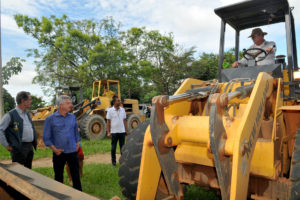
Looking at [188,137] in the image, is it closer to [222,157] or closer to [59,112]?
[222,157]

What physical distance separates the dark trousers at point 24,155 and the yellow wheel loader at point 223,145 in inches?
70.7

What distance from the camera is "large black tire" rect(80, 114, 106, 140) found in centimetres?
1095

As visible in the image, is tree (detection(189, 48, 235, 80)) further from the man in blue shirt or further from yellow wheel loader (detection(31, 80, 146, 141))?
the man in blue shirt

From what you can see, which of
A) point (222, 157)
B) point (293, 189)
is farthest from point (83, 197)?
point (293, 189)

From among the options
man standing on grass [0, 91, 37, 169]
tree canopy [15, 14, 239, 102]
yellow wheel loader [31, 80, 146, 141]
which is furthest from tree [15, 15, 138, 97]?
man standing on grass [0, 91, 37, 169]

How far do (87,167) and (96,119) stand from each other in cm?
526

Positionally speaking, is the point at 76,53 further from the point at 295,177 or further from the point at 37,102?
the point at 295,177

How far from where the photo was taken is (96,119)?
1132 centimetres

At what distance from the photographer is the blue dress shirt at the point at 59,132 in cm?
374

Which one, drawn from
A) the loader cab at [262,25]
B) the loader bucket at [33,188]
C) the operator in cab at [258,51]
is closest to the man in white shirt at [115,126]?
the loader cab at [262,25]

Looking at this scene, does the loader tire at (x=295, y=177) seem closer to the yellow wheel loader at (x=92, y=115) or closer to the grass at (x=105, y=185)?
the grass at (x=105, y=185)

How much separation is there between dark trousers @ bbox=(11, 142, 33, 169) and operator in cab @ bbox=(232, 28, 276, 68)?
11.9ft

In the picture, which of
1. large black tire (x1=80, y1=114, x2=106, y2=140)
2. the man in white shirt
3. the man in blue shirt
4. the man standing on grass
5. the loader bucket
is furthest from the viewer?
large black tire (x1=80, y1=114, x2=106, y2=140)

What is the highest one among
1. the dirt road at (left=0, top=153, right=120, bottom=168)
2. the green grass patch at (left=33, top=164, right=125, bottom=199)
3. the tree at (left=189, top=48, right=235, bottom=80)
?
the tree at (left=189, top=48, right=235, bottom=80)
